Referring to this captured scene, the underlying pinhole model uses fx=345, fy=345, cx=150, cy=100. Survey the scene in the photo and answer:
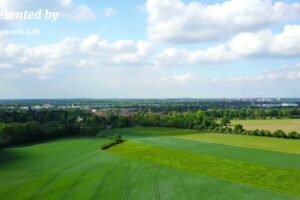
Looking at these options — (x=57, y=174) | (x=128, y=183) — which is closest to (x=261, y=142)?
(x=128, y=183)

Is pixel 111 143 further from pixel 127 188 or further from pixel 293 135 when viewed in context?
pixel 293 135

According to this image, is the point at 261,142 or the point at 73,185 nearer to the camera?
the point at 73,185

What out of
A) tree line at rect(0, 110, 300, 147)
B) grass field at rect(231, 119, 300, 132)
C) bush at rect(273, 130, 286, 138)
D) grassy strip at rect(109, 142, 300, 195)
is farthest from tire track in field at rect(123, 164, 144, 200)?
grass field at rect(231, 119, 300, 132)

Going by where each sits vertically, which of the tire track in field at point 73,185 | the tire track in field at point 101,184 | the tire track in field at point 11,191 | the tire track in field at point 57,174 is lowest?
the tire track in field at point 11,191

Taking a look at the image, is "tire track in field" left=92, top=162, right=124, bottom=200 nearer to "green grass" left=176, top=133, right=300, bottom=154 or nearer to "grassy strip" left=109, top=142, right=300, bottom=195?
"grassy strip" left=109, top=142, right=300, bottom=195

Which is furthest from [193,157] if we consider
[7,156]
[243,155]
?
[7,156]

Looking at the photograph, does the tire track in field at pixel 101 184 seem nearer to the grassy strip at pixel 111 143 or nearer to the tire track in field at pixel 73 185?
the tire track in field at pixel 73 185

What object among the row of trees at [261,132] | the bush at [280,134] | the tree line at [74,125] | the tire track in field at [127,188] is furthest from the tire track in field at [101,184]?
the bush at [280,134]

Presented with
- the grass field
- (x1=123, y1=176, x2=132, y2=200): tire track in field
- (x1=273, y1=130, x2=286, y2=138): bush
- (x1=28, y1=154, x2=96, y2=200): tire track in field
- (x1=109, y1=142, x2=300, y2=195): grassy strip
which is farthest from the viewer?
the grass field
